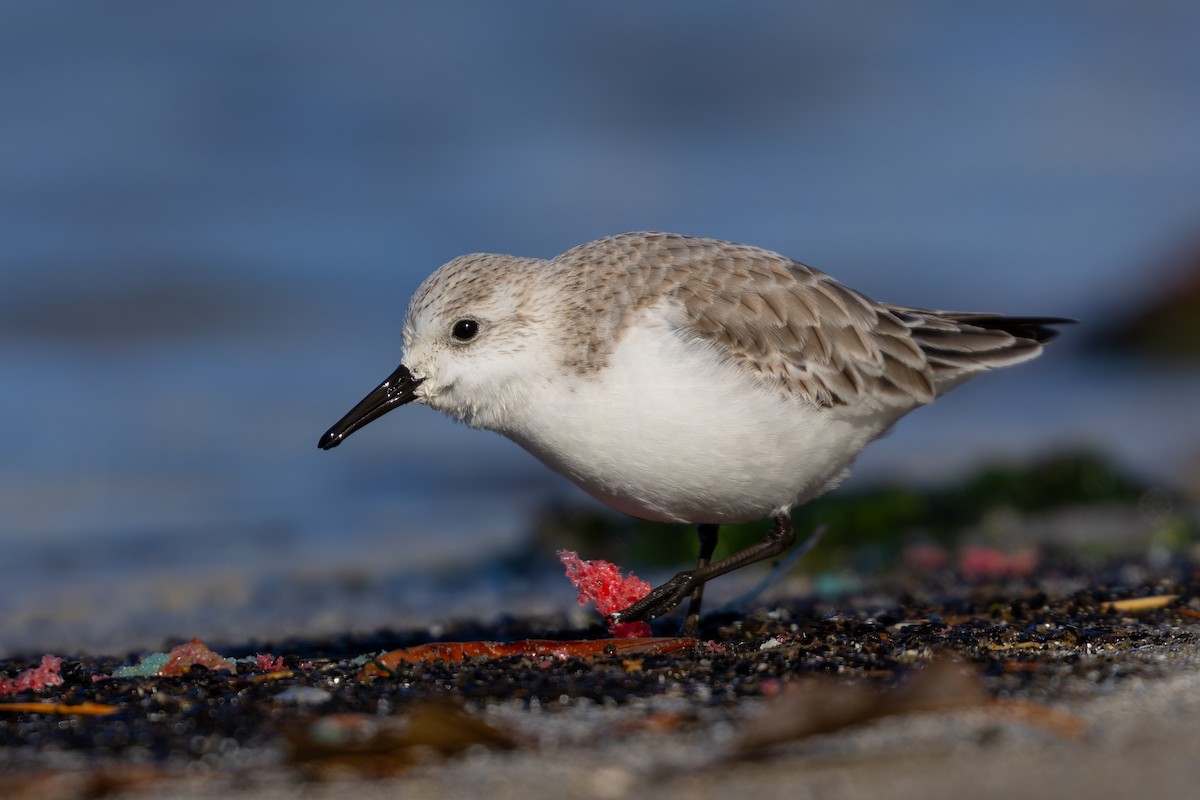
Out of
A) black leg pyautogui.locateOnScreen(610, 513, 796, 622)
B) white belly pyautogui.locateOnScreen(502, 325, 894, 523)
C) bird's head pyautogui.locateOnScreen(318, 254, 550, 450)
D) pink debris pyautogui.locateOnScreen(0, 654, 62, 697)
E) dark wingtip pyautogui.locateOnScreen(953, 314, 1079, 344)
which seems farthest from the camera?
dark wingtip pyautogui.locateOnScreen(953, 314, 1079, 344)

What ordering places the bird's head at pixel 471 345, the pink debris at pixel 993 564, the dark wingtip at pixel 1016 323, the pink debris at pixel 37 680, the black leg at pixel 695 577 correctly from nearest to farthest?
1. the pink debris at pixel 37 680
2. the bird's head at pixel 471 345
3. the black leg at pixel 695 577
4. the dark wingtip at pixel 1016 323
5. the pink debris at pixel 993 564

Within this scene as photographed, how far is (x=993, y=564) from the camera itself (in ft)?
21.1

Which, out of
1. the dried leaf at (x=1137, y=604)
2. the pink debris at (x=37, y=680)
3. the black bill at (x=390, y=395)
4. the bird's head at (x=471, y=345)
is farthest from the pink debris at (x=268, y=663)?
the dried leaf at (x=1137, y=604)

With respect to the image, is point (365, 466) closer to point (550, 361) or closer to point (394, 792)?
point (550, 361)

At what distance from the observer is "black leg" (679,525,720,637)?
480 cm

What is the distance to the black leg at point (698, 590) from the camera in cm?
480

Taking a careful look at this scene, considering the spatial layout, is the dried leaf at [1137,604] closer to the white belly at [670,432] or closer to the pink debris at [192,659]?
the white belly at [670,432]

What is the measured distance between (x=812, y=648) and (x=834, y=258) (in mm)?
12828

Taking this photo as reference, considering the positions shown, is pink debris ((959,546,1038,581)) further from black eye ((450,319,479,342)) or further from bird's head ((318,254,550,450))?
black eye ((450,319,479,342))

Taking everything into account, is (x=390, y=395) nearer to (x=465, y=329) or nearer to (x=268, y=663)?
(x=465, y=329)

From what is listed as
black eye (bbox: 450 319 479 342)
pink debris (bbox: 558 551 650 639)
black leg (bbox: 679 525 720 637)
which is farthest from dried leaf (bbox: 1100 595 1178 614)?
black eye (bbox: 450 319 479 342)

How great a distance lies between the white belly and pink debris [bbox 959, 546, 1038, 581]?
1861mm

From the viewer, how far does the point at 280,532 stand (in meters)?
8.88

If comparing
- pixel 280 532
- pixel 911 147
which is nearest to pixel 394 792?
pixel 280 532
